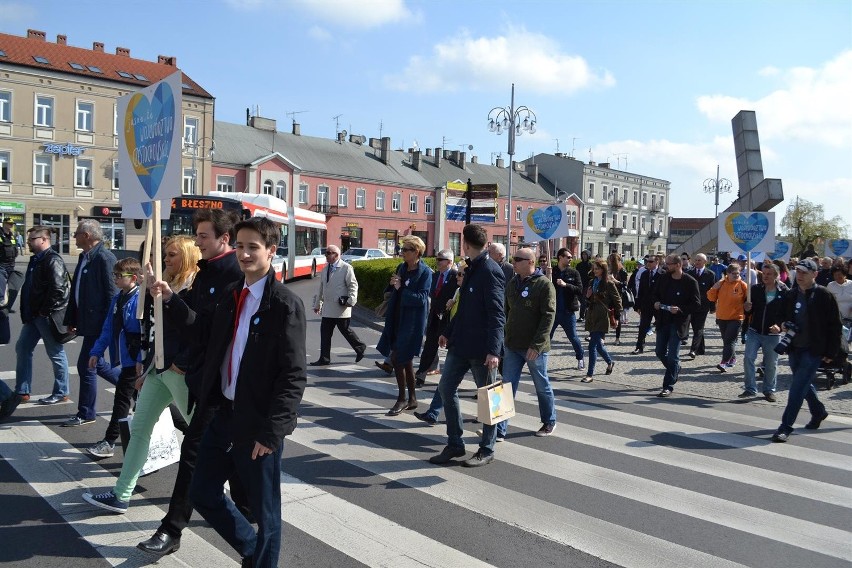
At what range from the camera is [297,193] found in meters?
60.3

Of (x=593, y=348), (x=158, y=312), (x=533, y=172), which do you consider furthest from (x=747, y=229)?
(x=533, y=172)

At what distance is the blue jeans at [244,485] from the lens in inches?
139

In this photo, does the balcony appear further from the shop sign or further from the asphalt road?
the asphalt road

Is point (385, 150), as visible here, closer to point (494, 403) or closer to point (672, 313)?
point (672, 313)

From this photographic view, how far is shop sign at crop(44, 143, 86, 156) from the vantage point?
45.3 meters

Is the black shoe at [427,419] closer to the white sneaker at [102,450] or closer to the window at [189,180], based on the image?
the white sneaker at [102,450]

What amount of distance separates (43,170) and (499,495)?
157 feet

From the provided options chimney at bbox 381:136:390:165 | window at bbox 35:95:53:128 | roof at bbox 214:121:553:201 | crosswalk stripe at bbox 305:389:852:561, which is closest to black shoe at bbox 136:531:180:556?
crosswalk stripe at bbox 305:389:852:561

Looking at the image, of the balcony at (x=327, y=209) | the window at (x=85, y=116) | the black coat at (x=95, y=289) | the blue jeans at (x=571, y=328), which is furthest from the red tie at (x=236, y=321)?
the balcony at (x=327, y=209)

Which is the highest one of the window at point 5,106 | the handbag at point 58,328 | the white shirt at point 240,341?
the window at point 5,106

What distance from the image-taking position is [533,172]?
86062 mm

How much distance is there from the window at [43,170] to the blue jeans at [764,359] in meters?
46.0

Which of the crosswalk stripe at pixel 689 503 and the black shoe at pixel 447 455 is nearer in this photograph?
the crosswalk stripe at pixel 689 503

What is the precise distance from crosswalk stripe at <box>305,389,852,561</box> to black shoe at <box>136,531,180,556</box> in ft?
10.4
